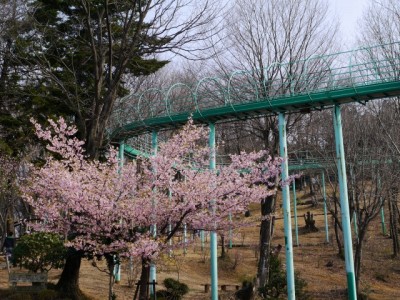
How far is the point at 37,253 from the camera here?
1164 centimetres

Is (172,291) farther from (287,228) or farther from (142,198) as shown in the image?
(142,198)

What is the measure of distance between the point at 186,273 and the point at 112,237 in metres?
10.2

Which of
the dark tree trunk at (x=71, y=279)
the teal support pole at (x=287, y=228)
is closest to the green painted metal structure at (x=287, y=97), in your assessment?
the teal support pole at (x=287, y=228)

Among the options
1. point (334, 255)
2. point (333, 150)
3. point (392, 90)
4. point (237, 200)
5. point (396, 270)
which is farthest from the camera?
point (334, 255)

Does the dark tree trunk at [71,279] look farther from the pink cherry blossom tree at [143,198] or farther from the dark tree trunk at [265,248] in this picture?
the dark tree trunk at [265,248]

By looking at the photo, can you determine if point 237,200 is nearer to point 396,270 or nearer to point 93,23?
point 93,23

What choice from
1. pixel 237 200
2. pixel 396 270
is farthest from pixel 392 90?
pixel 396 270

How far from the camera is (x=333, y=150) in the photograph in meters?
15.2

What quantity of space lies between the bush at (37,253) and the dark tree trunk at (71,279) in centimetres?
48

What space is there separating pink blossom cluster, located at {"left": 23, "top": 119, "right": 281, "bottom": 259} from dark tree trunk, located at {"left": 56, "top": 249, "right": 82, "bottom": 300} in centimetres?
313

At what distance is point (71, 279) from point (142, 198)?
461cm

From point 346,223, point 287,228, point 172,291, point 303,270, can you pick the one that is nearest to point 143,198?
point 287,228

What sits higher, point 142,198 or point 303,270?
point 142,198

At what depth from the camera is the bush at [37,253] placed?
11.6 m
